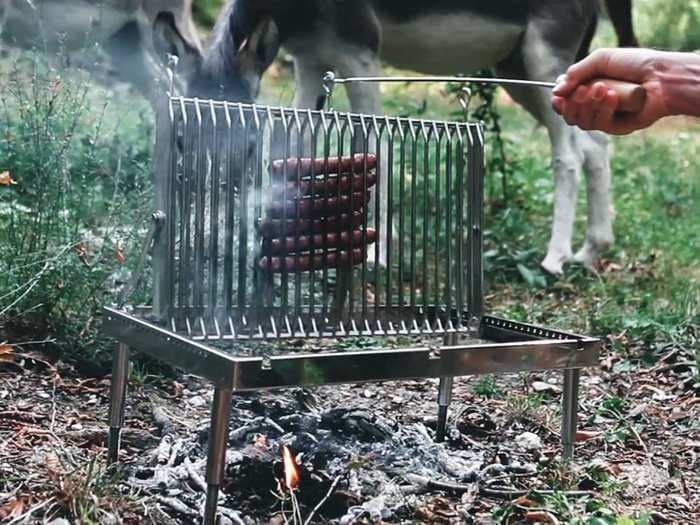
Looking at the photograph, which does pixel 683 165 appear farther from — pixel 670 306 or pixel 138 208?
pixel 138 208

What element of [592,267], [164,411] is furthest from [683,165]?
[164,411]

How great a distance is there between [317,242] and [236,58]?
→ 3.17 meters

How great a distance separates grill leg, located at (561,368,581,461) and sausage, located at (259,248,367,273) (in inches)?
24.1

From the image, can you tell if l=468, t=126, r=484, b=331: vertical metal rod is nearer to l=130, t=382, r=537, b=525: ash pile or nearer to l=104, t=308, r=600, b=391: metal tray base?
l=104, t=308, r=600, b=391: metal tray base

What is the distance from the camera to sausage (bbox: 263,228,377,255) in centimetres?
271

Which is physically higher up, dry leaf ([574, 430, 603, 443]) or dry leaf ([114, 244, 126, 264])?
dry leaf ([114, 244, 126, 264])

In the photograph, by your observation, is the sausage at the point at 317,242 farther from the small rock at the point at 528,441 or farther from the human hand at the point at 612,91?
the small rock at the point at 528,441

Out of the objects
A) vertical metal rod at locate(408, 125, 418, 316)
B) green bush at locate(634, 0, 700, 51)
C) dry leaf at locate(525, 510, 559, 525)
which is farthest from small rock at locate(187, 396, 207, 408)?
green bush at locate(634, 0, 700, 51)

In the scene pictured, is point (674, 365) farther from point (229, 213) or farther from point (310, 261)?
point (229, 213)

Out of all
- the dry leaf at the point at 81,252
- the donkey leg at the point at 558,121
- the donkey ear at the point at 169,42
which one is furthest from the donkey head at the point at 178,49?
the dry leaf at the point at 81,252

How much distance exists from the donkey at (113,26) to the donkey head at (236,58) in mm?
823

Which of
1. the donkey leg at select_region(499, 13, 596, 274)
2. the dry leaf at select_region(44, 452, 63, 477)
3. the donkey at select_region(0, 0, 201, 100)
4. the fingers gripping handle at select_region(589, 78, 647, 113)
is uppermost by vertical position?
the donkey at select_region(0, 0, 201, 100)

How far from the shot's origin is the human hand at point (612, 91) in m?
2.58

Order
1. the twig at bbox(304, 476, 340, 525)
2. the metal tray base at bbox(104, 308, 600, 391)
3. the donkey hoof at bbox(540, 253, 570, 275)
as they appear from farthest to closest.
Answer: the donkey hoof at bbox(540, 253, 570, 275) → the twig at bbox(304, 476, 340, 525) → the metal tray base at bbox(104, 308, 600, 391)
